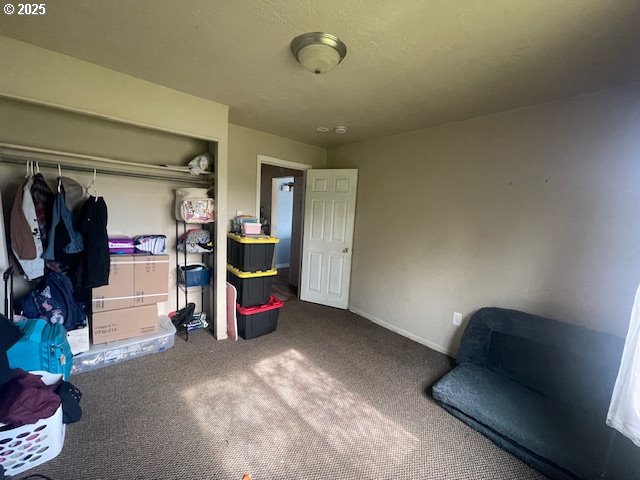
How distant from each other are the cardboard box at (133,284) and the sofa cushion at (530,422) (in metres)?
2.49

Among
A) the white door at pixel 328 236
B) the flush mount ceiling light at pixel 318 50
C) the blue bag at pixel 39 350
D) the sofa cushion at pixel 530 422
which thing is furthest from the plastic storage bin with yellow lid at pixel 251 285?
the flush mount ceiling light at pixel 318 50

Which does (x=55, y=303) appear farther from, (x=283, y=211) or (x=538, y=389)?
(x=283, y=211)

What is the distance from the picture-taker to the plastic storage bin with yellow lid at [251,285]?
274cm

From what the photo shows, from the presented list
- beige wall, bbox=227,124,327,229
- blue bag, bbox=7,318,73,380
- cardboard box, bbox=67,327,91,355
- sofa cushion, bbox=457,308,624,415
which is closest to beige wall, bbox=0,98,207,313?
beige wall, bbox=227,124,327,229

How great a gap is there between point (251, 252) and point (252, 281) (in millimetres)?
311

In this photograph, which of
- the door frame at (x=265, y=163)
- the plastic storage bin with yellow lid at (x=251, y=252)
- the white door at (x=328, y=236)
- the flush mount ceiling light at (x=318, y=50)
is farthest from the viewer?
the white door at (x=328, y=236)

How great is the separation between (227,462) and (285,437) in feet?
1.13

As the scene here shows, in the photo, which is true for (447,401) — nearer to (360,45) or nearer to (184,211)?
(360,45)

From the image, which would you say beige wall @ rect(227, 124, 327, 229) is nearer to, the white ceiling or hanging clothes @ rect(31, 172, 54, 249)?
the white ceiling

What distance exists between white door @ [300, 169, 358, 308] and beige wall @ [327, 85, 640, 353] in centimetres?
27

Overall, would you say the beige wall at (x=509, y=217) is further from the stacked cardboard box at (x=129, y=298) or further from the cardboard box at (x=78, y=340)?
the cardboard box at (x=78, y=340)

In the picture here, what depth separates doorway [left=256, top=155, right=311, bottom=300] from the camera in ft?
13.9

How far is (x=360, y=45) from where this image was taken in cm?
149

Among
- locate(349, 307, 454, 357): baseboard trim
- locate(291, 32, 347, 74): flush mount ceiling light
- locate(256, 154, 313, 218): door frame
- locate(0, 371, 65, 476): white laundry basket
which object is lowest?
locate(349, 307, 454, 357): baseboard trim
